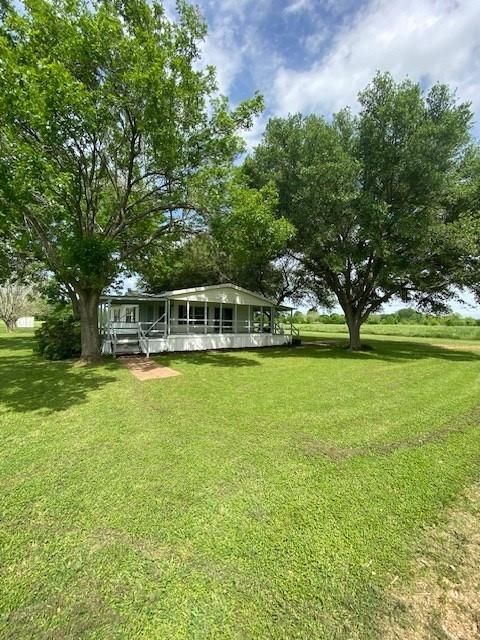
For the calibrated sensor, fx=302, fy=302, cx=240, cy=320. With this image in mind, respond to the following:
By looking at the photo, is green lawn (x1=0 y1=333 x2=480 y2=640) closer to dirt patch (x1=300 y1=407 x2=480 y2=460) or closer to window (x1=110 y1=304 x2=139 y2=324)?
dirt patch (x1=300 y1=407 x2=480 y2=460)

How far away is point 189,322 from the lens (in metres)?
17.0

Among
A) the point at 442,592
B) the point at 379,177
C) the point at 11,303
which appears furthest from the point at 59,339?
the point at 11,303

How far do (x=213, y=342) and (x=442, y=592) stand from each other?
1467cm

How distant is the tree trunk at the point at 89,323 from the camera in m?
11.4

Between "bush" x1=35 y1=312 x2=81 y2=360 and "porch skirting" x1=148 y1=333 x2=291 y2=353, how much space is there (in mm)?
3190

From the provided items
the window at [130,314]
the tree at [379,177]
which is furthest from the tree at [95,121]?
the window at [130,314]

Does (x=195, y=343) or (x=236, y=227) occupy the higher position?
(x=236, y=227)

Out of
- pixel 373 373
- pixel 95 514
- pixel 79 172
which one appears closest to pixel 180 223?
pixel 79 172

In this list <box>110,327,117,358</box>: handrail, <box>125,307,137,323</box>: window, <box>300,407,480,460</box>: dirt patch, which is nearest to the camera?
<box>300,407,480,460</box>: dirt patch

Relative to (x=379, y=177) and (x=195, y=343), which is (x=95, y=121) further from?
(x=379, y=177)

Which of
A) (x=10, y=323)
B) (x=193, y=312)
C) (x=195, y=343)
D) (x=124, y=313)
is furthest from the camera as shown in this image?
(x=10, y=323)

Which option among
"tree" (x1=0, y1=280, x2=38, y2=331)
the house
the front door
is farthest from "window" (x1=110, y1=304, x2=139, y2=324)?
"tree" (x1=0, y1=280, x2=38, y2=331)

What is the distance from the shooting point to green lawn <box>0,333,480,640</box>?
2.00 meters

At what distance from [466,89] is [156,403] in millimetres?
17069
